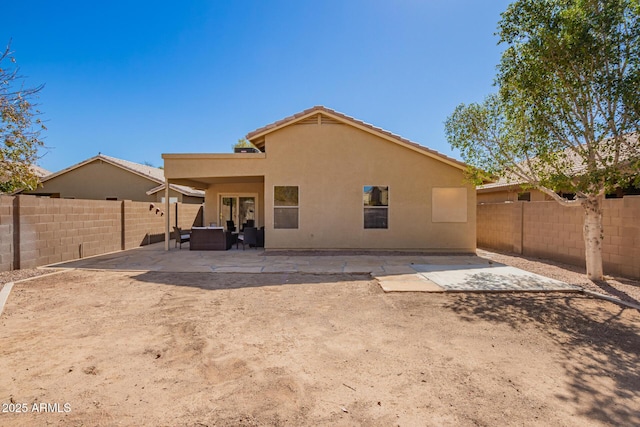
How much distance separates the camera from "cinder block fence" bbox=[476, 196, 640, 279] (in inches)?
305

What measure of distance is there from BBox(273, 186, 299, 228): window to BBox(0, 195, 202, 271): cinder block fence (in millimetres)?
6397

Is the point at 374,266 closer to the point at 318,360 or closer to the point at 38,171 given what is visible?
the point at 318,360

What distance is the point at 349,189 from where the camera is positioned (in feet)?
40.5

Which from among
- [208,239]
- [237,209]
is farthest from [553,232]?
[237,209]

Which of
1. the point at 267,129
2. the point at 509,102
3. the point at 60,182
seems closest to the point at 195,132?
the point at 60,182

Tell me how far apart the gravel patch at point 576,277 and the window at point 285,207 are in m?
7.29

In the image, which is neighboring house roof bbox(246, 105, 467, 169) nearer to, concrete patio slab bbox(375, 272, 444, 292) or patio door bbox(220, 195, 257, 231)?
concrete patio slab bbox(375, 272, 444, 292)

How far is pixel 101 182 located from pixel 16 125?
18.5 meters

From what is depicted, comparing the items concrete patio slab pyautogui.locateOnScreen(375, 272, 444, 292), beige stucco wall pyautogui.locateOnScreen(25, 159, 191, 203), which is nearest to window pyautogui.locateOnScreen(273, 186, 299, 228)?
concrete patio slab pyautogui.locateOnScreen(375, 272, 444, 292)

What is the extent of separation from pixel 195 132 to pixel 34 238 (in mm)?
26260

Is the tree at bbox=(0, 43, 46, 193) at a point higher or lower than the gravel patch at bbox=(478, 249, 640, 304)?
higher

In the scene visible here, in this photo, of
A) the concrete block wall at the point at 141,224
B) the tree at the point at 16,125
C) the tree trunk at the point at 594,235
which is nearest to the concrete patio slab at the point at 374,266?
the tree trunk at the point at 594,235

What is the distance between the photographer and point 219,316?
17.2 ft

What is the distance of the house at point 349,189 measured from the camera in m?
12.4
